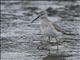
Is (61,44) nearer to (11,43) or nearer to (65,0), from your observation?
(11,43)

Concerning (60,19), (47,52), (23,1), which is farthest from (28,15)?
(47,52)

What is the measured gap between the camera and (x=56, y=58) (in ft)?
28.9

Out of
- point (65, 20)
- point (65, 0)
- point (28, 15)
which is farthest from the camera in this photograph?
point (65, 0)

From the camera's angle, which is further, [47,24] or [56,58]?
[47,24]

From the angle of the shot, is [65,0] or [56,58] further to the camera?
[65,0]

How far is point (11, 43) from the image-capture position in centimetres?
1003

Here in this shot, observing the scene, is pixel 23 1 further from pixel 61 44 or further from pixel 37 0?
pixel 61 44

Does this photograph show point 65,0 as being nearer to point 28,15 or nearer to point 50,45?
point 28,15

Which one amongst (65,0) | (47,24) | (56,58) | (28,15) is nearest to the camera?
(56,58)

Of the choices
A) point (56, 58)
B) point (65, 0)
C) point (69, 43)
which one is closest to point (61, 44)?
point (69, 43)

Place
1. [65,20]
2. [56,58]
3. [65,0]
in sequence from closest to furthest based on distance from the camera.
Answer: [56,58] → [65,20] → [65,0]

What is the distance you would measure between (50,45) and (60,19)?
307 cm

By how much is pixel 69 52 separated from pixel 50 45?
752mm

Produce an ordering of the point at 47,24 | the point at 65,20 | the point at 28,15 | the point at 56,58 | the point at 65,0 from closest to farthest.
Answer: the point at 56,58, the point at 47,24, the point at 65,20, the point at 28,15, the point at 65,0
